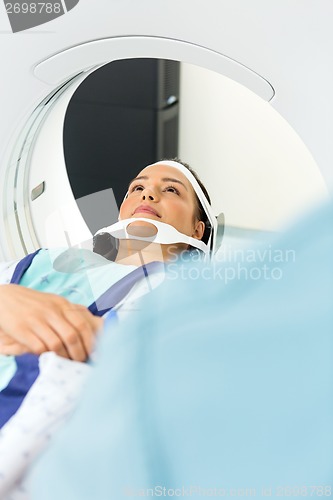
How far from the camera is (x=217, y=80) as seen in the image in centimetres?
268

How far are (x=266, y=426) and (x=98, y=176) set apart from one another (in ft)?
A: 7.23

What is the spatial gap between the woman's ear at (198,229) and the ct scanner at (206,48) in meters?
0.40

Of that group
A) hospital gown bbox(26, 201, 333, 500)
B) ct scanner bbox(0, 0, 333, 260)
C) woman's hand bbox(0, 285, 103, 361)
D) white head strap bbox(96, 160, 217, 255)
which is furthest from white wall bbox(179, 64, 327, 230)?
hospital gown bbox(26, 201, 333, 500)

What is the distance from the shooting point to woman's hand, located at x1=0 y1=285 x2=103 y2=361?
3.22 ft

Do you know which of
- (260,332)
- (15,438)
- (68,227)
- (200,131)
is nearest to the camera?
(260,332)

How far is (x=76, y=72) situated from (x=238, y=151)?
1.54 meters

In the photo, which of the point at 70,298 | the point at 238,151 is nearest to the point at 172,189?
the point at 70,298

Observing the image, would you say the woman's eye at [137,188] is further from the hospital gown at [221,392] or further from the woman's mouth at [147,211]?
the hospital gown at [221,392]

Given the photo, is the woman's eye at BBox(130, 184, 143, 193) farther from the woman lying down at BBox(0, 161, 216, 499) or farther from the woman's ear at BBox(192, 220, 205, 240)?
the woman's ear at BBox(192, 220, 205, 240)

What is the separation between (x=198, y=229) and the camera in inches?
57.5

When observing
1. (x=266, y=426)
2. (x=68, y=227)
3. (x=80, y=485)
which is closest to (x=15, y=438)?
(x=80, y=485)

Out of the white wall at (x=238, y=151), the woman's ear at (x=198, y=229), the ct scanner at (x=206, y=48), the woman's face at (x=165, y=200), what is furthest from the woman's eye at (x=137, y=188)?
the white wall at (x=238, y=151)

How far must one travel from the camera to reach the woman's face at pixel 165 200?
1.41m

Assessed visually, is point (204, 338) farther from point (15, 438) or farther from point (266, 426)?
point (15, 438)
